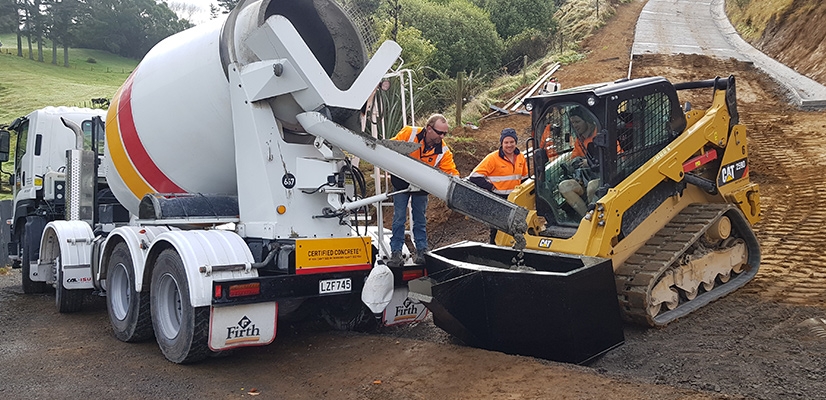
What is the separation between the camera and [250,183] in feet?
19.1

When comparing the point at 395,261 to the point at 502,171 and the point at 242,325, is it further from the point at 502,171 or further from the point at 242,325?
the point at 502,171

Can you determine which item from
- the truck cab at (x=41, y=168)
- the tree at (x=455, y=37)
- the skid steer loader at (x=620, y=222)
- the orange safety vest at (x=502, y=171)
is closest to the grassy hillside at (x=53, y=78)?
the tree at (x=455, y=37)

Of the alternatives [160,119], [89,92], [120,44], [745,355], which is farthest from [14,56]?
[745,355]

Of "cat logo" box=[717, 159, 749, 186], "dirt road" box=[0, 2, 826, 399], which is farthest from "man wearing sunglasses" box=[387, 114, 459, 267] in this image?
"cat logo" box=[717, 159, 749, 186]

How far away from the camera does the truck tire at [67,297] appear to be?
330 inches

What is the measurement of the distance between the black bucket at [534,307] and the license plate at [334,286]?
0.69 m

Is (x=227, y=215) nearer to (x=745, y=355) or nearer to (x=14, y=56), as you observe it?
(x=745, y=355)

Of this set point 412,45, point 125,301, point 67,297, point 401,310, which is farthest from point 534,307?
point 412,45

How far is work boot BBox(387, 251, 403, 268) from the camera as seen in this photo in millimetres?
6035

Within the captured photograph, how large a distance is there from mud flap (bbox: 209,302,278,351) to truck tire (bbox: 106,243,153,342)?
145 centimetres

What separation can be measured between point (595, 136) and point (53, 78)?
144ft

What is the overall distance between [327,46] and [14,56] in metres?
52.0

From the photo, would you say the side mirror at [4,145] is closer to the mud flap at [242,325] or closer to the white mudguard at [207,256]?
the white mudguard at [207,256]

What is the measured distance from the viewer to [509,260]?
19.2 ft
